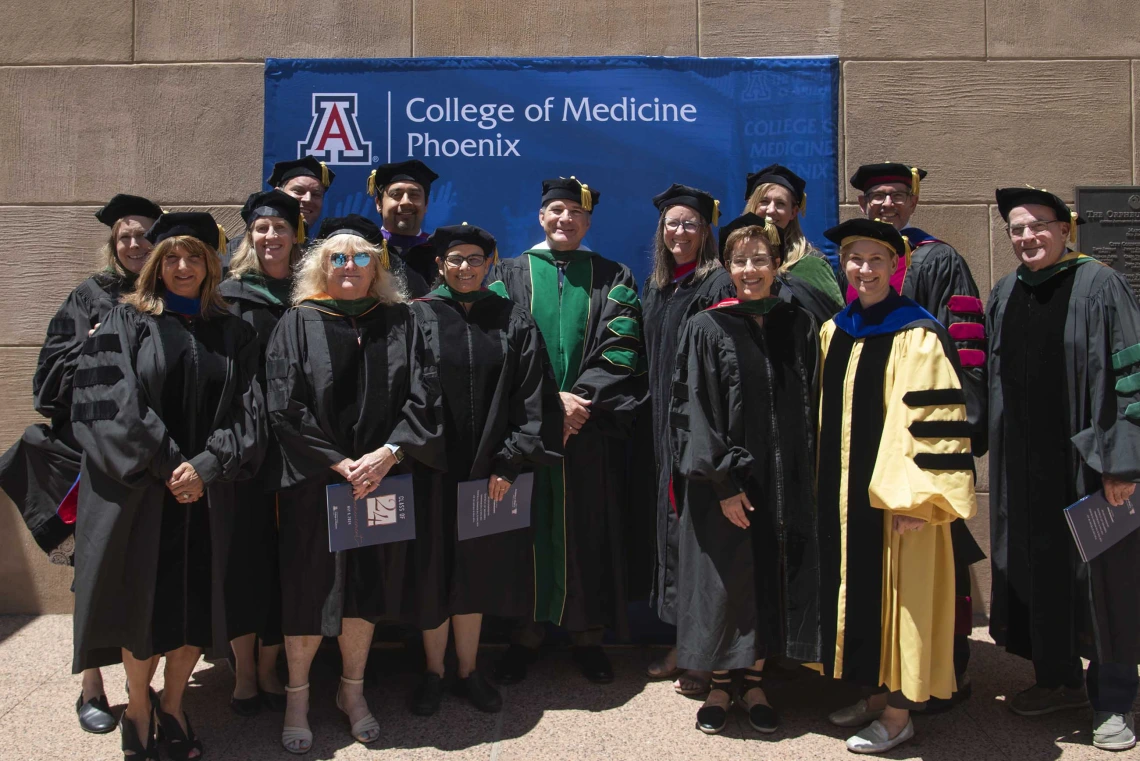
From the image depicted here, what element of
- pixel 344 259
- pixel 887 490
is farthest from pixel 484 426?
pixel 887 490

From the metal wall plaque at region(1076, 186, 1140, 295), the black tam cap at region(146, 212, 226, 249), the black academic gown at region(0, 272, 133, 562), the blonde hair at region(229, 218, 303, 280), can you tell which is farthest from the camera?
the metal wall plaque at region(1076, 186, 1140, 295)

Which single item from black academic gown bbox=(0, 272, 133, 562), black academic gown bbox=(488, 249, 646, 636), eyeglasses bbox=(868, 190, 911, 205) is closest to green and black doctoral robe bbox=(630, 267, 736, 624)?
black academic gown bbox=(488, 249, 646, 636)

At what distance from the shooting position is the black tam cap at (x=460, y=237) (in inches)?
155

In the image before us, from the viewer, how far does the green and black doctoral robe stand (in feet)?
13.2

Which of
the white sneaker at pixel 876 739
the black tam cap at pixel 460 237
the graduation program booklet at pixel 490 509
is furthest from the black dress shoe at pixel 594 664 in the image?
the black tam cap at pixel 460 237

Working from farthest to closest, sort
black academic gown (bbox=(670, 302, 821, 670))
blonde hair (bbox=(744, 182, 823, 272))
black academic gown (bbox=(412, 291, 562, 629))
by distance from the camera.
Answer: blonde hair (bbox=(744, 182, 823, 272)) < black academic gown (bbox=(412, 291, 562, 629)) < black academic gown (bbox=(670, 302, 821, 670))

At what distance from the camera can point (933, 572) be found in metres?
3.49

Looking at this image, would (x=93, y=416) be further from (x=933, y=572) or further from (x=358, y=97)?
(x=933, y=572)

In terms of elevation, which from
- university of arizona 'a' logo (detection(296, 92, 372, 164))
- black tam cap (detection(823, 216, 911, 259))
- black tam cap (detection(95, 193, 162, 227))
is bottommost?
black tam cap (detection(823, 216, 911, 259))

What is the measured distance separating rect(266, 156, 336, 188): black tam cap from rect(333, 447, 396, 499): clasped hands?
6.26 feet

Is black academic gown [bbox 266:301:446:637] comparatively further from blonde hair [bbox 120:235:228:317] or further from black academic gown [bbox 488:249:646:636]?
black academic gown [bbox 488:249:646:636]

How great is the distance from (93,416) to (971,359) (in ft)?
11.8

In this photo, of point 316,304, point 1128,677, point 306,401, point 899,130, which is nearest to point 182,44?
point 316,304

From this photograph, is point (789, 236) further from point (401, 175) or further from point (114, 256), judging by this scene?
point (114, 256)
